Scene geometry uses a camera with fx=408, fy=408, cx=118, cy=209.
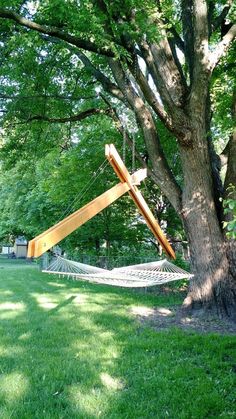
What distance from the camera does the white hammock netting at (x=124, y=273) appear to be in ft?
17.2

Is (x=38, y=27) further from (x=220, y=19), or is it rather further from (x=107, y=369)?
(x=107, y=369)

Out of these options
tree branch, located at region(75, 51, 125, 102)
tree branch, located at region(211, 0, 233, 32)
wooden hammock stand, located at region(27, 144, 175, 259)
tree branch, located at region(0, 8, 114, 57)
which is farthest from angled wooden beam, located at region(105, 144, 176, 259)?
tree branch, located at region(211, 0, 233, 32)

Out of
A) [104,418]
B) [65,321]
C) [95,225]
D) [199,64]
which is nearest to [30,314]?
[65,321]

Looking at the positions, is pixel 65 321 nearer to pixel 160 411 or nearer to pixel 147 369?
pixel 147 369

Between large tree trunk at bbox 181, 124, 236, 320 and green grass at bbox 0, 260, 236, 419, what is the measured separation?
1.09 m

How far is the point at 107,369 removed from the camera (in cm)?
387

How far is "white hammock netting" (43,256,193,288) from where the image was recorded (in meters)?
5.24

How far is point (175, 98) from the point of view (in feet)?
19.8

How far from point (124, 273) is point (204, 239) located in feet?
4.46

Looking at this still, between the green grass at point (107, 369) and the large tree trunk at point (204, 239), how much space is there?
1.09 m

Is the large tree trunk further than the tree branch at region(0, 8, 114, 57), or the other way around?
the large tree trunk

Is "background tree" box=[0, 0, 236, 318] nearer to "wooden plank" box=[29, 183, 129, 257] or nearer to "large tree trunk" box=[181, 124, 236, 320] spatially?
"large tree trunk" box=[181, 124, 236, 320]

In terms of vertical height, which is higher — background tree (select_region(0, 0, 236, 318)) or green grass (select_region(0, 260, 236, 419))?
background tree (select_region(0, 0, 236, 318))

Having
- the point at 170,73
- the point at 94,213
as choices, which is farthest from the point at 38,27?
the point at 94,213
